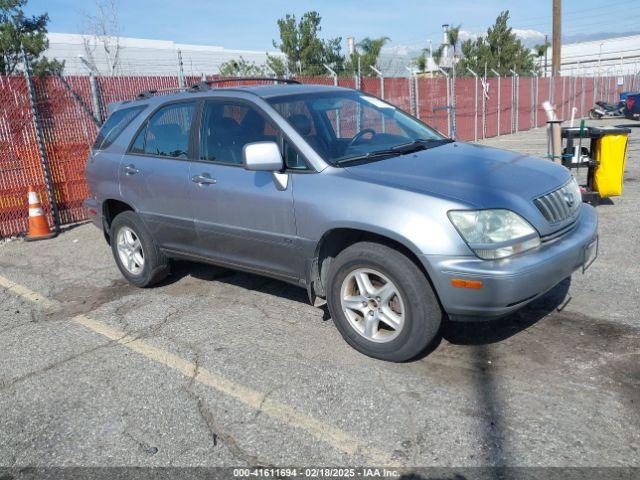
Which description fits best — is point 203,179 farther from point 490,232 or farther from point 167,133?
point 490,232

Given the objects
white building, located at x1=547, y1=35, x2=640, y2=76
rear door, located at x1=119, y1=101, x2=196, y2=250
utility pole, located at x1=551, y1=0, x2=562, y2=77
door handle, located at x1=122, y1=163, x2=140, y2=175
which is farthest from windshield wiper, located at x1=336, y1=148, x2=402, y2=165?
white building, located at x1=547, y1=35, x2=640, y2=76

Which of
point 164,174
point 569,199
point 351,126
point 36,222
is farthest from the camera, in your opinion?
point 36,222

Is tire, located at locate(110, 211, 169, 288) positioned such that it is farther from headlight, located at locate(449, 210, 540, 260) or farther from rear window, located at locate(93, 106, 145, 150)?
headlight, located at locate(449, 210, 540, 260)

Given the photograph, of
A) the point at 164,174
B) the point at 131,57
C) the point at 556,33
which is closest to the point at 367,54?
the point at 556,33

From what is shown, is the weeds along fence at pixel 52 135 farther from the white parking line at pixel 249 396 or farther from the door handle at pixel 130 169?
the white parking line at pixel 249 396

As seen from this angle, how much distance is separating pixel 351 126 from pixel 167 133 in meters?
1.65

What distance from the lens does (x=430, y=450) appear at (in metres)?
2.80

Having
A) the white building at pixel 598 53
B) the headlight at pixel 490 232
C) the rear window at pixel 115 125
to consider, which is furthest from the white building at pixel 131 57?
the white building at pixel 598 53

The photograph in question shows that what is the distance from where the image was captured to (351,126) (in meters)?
4.73

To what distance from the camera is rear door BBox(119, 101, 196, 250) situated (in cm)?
479

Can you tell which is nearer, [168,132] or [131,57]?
[168,132]

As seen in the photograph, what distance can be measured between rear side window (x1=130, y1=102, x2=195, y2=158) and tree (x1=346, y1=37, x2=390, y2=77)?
732 inches

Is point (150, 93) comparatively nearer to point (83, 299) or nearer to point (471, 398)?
point (83, 299)

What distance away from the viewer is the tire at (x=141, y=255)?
17.4 ft
